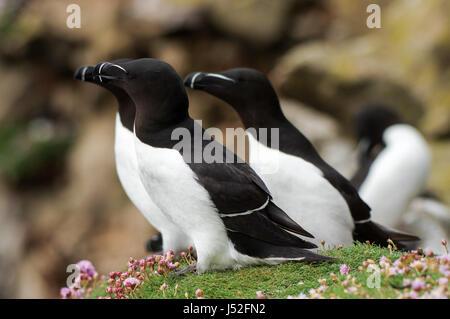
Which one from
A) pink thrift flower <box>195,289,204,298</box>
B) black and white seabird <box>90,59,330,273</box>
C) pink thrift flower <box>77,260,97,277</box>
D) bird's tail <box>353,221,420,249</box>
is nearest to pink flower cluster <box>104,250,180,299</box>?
black and white seabird <box>90,59,330,273</box>

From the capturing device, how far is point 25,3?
14359 millimetres

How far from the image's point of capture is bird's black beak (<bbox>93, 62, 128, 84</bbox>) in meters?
3.44

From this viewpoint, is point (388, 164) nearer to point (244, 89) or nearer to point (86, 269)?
point (244, 89)

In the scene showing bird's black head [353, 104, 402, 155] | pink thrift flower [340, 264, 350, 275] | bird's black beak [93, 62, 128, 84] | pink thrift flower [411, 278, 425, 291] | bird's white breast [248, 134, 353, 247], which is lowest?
pink thrift flower [340, 264, 350, 275]

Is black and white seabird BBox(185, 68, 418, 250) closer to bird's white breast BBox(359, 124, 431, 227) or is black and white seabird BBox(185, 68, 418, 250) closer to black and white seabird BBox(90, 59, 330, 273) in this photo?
black and white seabird BBox(90, 59, 330, 273)

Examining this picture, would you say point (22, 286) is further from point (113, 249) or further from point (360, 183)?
point (360, 183)

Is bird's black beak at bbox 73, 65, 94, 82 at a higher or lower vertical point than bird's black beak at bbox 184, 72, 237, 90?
higher

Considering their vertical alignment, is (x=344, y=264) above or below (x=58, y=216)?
above

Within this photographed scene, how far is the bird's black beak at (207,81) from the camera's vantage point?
3.93m

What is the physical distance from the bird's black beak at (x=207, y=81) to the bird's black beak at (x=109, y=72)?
58 centimetres

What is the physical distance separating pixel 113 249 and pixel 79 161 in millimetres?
2155

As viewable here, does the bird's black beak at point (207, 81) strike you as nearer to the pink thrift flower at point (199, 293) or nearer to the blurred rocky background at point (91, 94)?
the pink thrift flower at point (199, 293)

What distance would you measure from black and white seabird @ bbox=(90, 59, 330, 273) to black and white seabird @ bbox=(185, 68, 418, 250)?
0.56 metres
